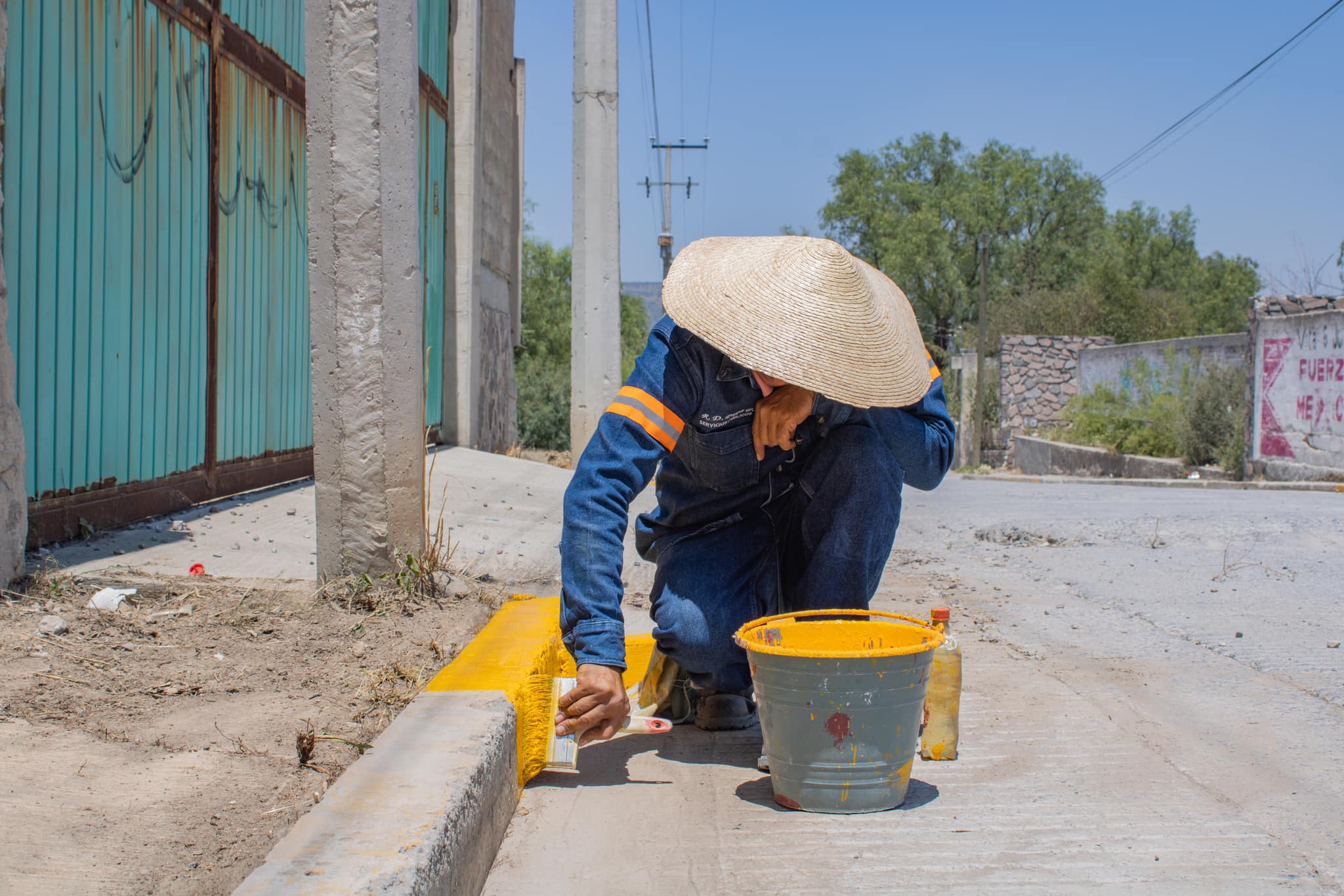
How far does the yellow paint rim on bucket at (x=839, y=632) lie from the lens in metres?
2.47

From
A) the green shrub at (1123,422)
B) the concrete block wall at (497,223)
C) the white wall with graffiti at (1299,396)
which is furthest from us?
the green shrub at (1123,422)

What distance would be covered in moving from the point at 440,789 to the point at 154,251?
4249 mm

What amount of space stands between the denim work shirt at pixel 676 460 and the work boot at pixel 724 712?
43 centimetres

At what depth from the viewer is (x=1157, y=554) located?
5902 mm

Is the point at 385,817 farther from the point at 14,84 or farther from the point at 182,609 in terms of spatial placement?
the point at 14,84

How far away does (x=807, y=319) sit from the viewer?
2.41m

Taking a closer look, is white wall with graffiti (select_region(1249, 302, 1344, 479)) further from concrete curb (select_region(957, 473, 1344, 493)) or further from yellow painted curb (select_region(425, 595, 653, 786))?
yellow painted curb (select_region(425, 595, 653, 786))

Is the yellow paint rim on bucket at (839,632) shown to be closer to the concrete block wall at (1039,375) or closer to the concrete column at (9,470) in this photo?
the concrete column at (9,470)

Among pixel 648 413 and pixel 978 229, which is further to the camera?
pixel 978 229

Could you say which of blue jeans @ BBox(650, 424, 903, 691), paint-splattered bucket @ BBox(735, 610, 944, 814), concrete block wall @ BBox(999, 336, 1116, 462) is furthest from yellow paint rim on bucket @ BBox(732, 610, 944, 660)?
concrete block wall @ BBox(999, 336, 1116, 462)

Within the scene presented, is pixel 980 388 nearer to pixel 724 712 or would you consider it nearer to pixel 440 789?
pixel 724 712

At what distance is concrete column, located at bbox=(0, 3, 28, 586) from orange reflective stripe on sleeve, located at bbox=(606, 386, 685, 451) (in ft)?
6.73

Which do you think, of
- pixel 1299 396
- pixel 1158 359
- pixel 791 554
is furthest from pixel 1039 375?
pixel 791 554

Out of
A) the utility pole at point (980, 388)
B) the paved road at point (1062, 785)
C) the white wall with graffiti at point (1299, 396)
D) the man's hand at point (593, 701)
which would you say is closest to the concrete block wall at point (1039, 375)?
the utility pole at point (980, 388)
